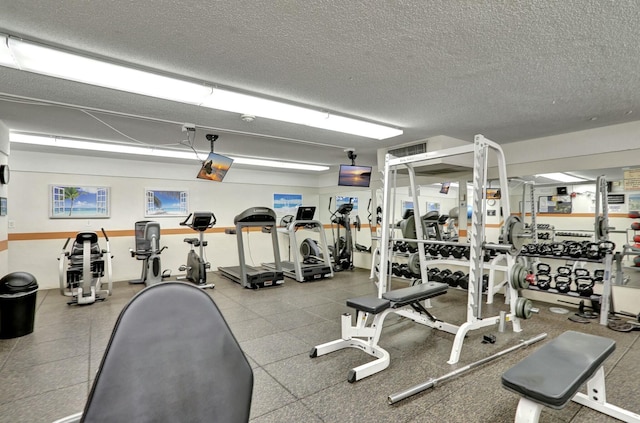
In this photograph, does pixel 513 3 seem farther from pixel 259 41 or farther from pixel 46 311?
pixel 46 311

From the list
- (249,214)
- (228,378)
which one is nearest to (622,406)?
(228,378)

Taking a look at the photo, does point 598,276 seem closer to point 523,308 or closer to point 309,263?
point 523,308

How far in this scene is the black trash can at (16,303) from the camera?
3.27 metres

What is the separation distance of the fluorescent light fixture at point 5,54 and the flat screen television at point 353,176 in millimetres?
4115

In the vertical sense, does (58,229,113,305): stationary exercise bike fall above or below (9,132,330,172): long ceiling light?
below

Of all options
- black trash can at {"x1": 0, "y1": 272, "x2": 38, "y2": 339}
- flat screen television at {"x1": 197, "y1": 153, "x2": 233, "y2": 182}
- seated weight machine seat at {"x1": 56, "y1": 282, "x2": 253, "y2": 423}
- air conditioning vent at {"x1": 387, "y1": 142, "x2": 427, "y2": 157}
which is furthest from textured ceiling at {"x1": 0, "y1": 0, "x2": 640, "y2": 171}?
black trash can at {"x1": 0, "y1": 272, "x2": 38, "y2": 339}

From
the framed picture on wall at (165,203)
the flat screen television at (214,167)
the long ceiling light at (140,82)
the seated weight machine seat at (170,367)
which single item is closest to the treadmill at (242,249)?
the flat screen television at (214,167)

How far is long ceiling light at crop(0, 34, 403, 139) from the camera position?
214 centimetres

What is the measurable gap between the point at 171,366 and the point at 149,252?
4.98 metres

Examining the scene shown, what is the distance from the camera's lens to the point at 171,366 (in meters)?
1.07

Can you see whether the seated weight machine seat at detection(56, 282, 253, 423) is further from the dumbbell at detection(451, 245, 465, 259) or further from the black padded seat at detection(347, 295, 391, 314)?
the dumbbell at detection(451, 245, 465, 259)

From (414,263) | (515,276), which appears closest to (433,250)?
(414,263)

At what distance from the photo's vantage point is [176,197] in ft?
22.6

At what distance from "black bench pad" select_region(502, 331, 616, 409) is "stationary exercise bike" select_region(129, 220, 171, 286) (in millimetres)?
5310
